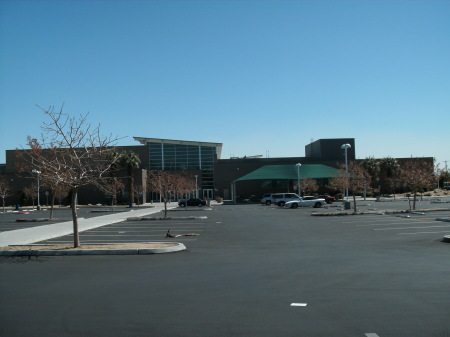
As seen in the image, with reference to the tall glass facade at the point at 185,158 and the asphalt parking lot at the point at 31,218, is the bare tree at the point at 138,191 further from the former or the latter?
the asphalt parking lot at the point at 31,218

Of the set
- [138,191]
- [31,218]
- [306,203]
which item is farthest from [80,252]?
[138,191]

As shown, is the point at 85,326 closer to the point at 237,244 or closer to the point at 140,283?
the point at 140,283

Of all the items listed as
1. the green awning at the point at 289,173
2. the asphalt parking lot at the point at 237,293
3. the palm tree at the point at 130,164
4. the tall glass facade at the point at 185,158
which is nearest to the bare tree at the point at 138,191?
the palm tree at the point at 130,164

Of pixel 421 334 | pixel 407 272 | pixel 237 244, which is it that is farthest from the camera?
pixel 237 244

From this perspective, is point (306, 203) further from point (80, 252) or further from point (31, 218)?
point (80, 252)

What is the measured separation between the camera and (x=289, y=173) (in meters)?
62.1

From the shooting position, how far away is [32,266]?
37.2 feet

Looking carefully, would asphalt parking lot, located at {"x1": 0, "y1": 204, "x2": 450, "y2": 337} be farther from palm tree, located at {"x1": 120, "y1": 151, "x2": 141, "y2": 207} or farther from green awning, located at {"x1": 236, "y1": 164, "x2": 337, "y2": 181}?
green awning, located at {"x1": 236, "y1": 164, "x2": 337, "y2": 181}

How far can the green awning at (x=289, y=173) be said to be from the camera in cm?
6091

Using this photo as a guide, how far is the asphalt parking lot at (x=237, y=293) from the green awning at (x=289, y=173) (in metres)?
46.6

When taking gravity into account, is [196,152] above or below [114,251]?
above

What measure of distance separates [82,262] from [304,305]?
7.13 meters

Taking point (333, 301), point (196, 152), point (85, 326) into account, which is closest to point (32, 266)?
point (85, 326)

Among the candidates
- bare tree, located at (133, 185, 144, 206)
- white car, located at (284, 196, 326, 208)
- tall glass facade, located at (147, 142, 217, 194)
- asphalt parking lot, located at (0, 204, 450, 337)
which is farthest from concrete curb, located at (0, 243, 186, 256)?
tall glass facade, located at (147, 142, 217, 194)
